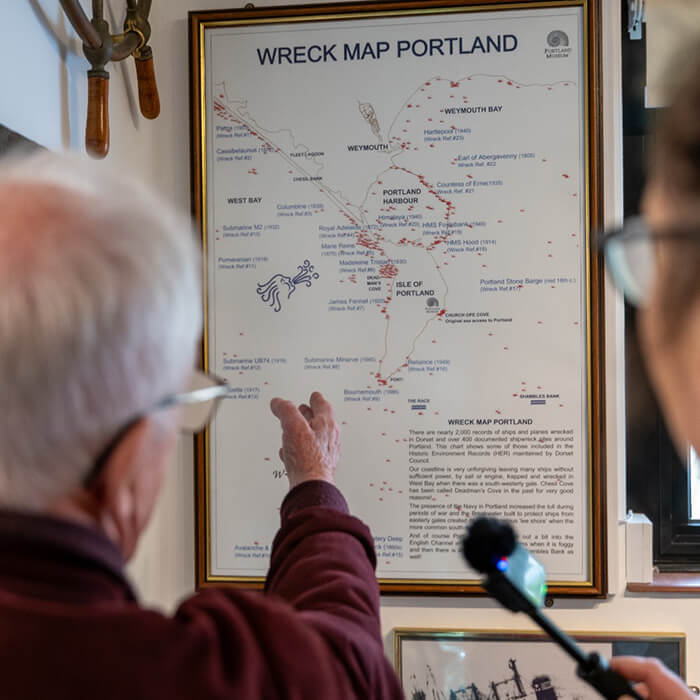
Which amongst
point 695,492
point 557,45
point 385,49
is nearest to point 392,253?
point 385,49

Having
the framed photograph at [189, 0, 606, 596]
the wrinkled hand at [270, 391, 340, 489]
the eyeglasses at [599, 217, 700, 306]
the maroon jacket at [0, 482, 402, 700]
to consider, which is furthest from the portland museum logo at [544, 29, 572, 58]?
the maroon jacket at [0, 482, 402, 700]

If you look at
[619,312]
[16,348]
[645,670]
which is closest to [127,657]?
[16,348]

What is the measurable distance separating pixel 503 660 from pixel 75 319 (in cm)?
131

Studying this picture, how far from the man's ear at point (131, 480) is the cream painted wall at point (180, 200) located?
2.81 ft

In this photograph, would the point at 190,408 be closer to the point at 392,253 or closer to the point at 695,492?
the point at 392,253

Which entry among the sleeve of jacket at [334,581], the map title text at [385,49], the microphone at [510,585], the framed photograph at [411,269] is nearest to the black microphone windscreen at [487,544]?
the microphone at [510,585]

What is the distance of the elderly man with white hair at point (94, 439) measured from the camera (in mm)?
502

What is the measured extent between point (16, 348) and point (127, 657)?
8.8 inches

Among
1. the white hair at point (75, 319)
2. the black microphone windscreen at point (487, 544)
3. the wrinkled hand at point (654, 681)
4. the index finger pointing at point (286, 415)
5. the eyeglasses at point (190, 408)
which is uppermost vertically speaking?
the white hair at point (75, 319)

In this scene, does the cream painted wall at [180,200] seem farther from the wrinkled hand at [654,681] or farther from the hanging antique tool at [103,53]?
the wrinkled hand at [654,681]

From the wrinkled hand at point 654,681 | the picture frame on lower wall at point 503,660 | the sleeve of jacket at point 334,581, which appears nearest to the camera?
the sleeve of jacket at point 334,581

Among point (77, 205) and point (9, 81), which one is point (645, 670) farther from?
point (9, 81)

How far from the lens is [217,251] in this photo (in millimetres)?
1607

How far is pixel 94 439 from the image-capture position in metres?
0.54
